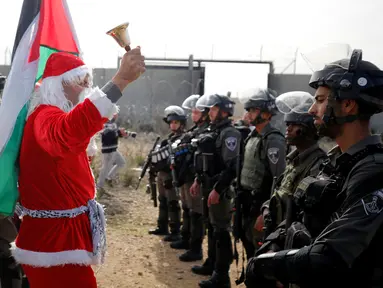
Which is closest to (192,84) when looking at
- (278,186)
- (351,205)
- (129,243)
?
(129,243)

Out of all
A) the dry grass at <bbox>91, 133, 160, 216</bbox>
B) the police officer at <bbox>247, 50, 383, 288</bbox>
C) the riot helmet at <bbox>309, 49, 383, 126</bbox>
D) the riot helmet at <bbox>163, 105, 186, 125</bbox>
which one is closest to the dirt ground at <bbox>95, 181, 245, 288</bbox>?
the dry grass at <bbox>91, 133, 160, 216</bbox>

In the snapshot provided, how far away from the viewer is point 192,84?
23.4 metres

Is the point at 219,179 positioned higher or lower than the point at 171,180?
higher

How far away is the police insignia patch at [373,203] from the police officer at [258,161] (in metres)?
2.38

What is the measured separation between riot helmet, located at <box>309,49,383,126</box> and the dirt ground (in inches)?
132

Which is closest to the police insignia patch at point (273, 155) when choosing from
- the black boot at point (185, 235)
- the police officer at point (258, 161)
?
the police officer at point (258, 161)

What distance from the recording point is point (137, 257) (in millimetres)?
6465

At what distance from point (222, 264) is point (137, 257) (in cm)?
181

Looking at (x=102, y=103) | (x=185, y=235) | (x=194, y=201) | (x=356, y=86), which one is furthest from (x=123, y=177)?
(x=356, y=86)

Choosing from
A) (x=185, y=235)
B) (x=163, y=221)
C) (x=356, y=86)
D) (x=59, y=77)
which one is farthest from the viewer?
(x=163, y=221)

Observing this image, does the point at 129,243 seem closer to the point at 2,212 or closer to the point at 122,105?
the point at 2,212

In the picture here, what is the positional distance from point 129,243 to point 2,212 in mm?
4546

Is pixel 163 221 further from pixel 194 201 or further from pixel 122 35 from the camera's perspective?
pixel 122 35

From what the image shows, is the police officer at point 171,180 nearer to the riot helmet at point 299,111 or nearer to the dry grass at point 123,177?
the dry grass at point 123,177
